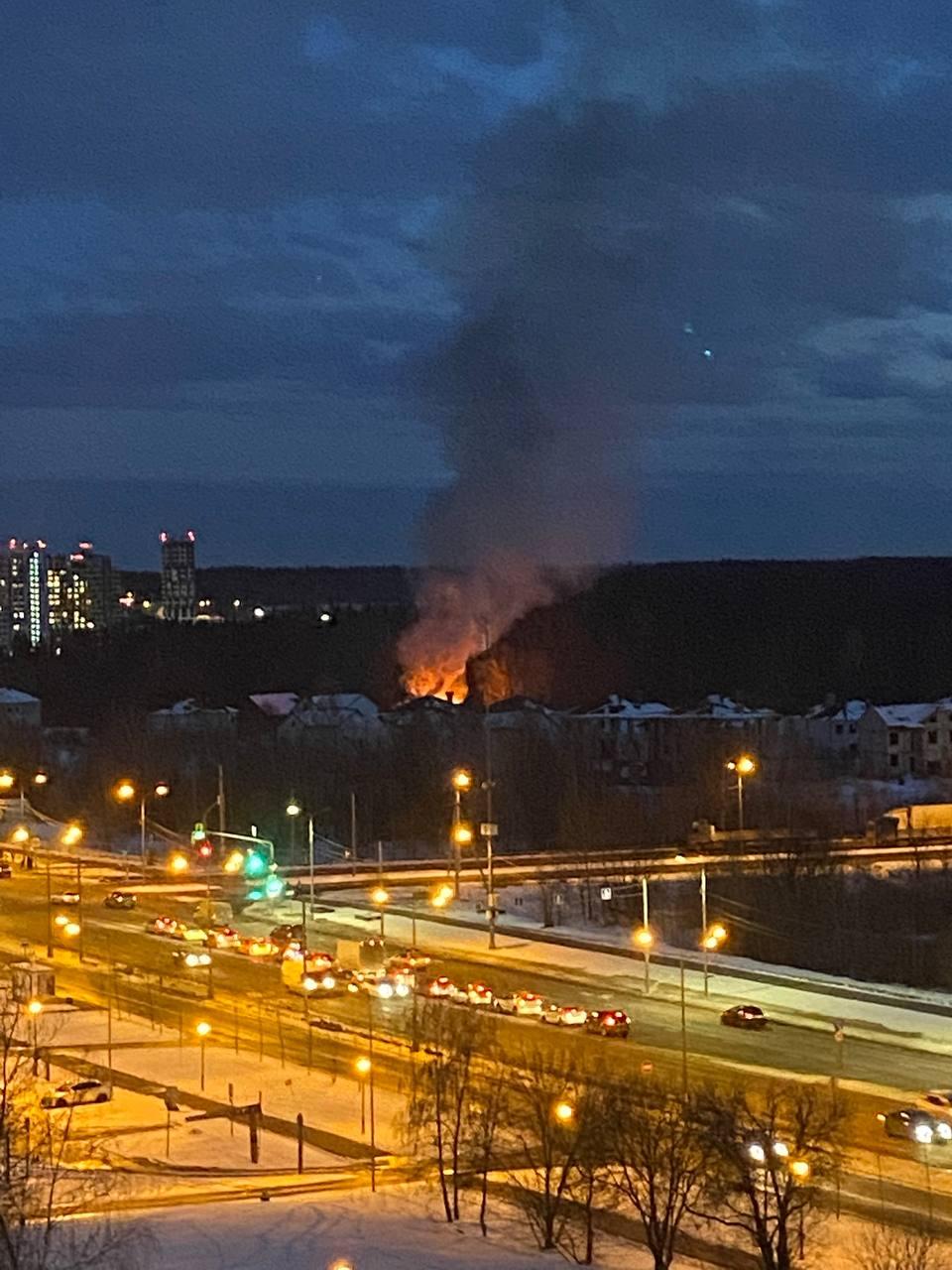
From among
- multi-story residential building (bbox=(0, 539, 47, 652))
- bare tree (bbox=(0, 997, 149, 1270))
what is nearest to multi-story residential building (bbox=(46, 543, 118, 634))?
multi-story residential building (bbox=(0, 539, 47, 652))

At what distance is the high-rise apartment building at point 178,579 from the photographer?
548 ft

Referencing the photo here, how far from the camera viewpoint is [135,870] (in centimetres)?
4291

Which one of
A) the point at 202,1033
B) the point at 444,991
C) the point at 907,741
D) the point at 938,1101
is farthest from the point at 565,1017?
the point at 907,741

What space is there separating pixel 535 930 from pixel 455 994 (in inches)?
260

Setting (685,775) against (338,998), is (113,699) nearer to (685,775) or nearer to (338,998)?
(685,775)

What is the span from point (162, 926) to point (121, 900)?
2.82 m

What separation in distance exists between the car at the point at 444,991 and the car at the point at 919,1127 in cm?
816

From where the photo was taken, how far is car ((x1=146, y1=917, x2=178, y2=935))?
3409cm

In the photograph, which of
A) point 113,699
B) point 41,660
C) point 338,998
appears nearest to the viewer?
point 338,998

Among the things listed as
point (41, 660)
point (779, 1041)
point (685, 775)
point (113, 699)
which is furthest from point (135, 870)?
point (41, 660)

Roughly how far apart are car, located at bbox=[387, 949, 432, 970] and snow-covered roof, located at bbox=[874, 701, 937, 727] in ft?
142

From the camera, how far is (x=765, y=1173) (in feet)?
55.0

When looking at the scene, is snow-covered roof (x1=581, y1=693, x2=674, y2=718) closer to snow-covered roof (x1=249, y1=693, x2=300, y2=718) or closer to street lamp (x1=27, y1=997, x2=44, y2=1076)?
snow-covered roof (x1=249, y1=693, x2=300, y2=718)

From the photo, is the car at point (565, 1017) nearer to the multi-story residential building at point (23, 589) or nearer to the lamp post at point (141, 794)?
the lamp post at point (141, 794)
